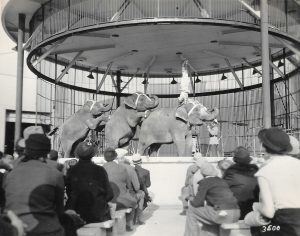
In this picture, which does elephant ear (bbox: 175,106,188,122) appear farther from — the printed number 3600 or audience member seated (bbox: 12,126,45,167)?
the printed number 3600

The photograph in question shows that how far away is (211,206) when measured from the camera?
256 inches

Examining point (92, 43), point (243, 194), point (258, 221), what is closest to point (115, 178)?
point (243, 194)

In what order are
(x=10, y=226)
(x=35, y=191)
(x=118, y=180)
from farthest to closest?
(x=118, y=180), (x=35, y=191), (x=10, y=226)

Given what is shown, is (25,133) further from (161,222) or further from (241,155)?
(161,222)

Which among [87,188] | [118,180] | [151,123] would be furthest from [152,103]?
[87,188]

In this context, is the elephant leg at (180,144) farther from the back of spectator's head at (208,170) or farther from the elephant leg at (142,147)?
the back of spectator's head at (208,170)

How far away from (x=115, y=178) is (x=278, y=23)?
14075 mm

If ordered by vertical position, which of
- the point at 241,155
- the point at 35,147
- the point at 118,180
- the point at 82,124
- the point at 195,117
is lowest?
the point at 118,180

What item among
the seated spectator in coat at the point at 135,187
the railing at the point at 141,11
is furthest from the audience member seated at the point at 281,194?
the railing at the point at 141,11

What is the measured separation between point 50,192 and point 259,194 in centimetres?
205

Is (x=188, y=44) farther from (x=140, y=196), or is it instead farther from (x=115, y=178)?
(x=115, y=178)

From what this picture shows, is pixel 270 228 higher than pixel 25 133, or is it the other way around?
pixel 25 133

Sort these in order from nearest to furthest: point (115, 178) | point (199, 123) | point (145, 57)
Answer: point (115, 178) → point (199, 123) → point (145, 57)

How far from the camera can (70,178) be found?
20.0 ft
